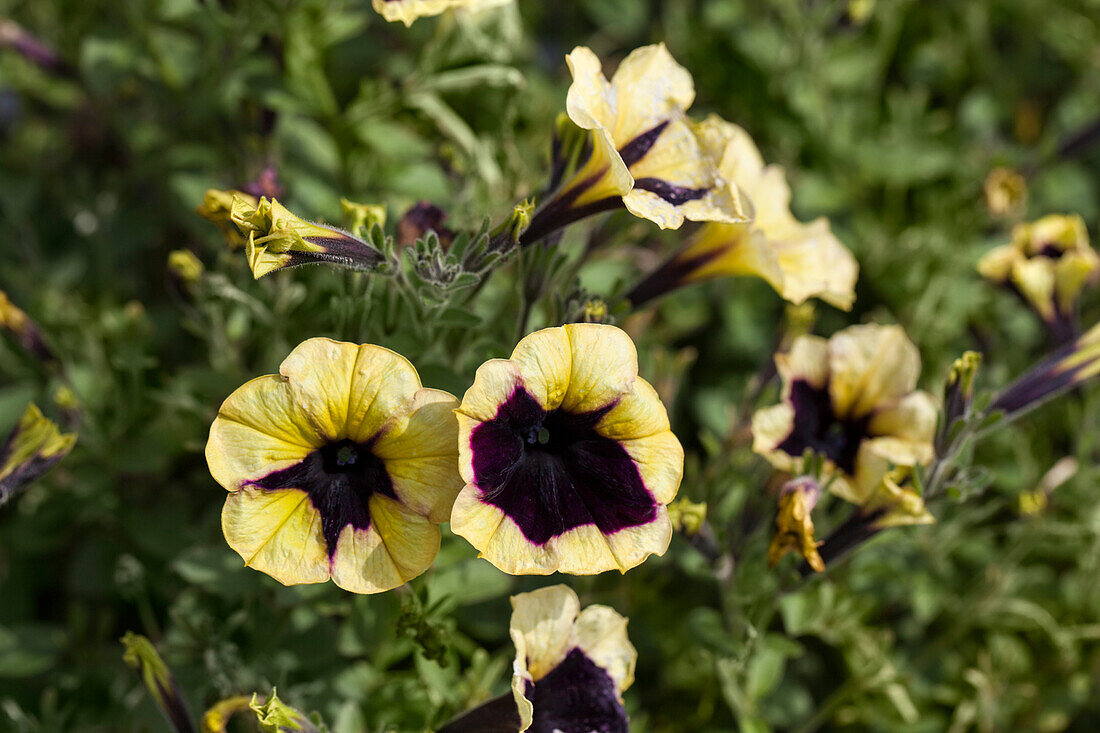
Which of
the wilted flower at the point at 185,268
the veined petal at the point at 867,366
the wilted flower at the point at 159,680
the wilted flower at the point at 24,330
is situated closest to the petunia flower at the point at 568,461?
the veined petal at the point at 867,366

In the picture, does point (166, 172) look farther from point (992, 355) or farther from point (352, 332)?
point (992, 355)

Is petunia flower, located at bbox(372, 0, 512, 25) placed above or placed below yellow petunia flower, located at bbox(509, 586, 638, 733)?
above

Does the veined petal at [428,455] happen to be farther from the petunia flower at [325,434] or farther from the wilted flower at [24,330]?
the wilted flower at [24,330]

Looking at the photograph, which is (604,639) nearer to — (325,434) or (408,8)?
(325,434)

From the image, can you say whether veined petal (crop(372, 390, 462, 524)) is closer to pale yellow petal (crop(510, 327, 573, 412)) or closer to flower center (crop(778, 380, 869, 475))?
pale yellow petal (crop(510, 327, 573, 412))

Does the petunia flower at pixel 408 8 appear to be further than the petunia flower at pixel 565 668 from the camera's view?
Yes

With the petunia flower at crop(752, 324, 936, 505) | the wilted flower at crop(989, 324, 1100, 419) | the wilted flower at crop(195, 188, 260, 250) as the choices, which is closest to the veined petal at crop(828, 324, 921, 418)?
the petunia flower at crop(752, 324, 936, 505)

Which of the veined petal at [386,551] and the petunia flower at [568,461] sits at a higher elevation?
the petunia flower at [568,461]
